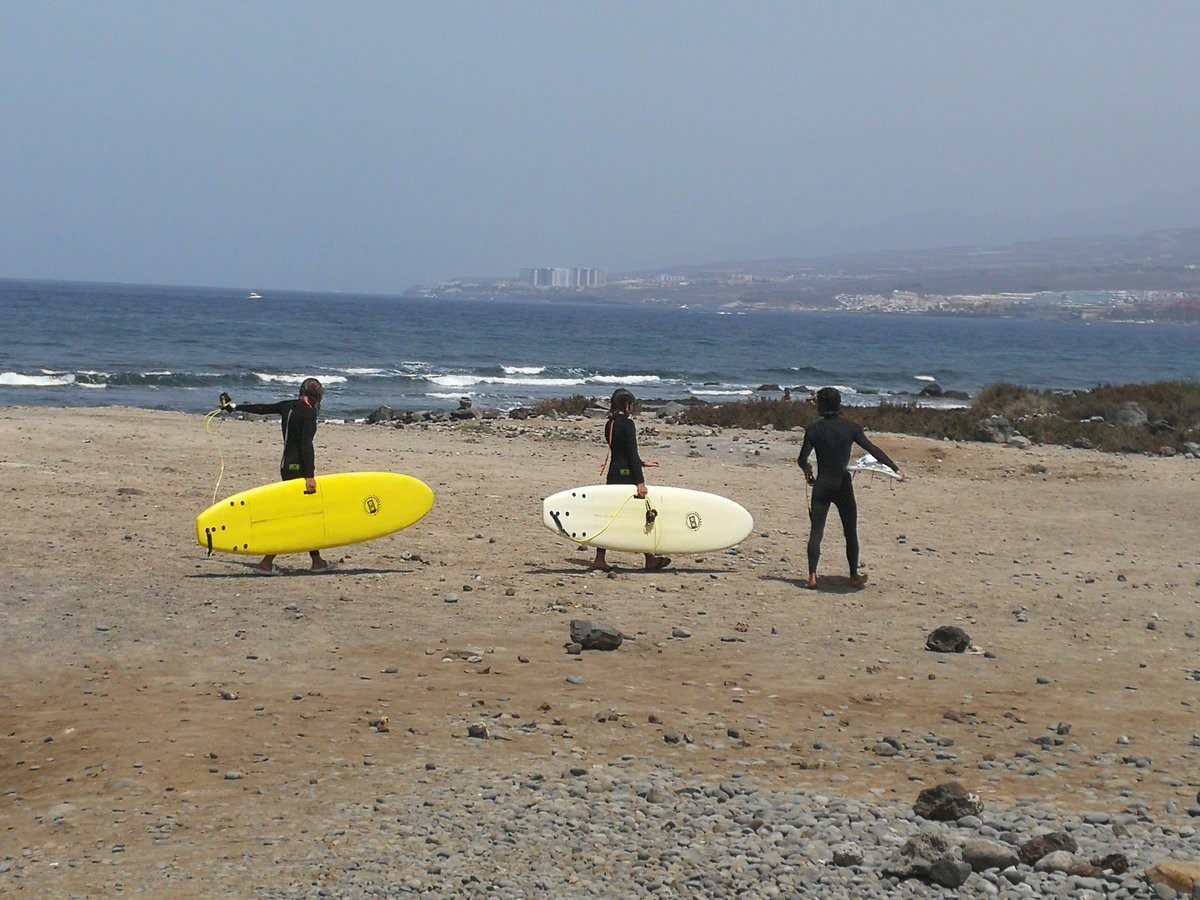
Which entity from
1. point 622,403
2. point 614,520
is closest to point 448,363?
point 614,520

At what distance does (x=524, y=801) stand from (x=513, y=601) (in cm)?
416

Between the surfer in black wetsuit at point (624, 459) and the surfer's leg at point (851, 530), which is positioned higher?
the surfer in black wetsuit at point (624, 459)

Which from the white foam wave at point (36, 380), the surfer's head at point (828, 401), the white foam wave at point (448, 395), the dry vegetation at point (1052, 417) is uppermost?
the surfer's head at point (828, 401)

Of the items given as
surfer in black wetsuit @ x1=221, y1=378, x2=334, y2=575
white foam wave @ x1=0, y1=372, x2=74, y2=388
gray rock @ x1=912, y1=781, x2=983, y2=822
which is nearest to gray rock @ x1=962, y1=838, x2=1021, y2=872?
gray rock @ x1=912, y1=781, x2=983, y2=822

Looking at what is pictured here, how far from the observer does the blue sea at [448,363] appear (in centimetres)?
3928

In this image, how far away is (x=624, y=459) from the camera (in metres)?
12.0

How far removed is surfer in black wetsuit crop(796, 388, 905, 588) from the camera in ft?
36.7

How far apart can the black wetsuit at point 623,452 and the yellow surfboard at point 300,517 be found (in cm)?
193

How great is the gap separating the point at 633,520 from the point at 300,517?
2843mm

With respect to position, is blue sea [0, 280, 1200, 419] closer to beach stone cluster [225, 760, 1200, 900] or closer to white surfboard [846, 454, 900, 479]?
white surfboard [846, 454, 900, 479]

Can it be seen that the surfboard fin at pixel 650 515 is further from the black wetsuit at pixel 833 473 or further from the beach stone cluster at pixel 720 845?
the beach stone cluster at pixel 720 845

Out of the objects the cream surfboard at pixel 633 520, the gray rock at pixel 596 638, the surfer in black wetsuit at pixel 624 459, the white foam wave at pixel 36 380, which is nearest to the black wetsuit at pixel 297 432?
the cream surfboard at pixel 633 520

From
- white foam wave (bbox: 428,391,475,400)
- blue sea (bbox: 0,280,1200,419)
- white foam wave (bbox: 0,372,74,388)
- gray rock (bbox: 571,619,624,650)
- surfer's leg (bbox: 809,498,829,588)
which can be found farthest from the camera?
white foam wave (bbox: 428,391,475,400)

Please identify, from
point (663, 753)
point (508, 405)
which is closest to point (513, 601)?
point (663, 753)
